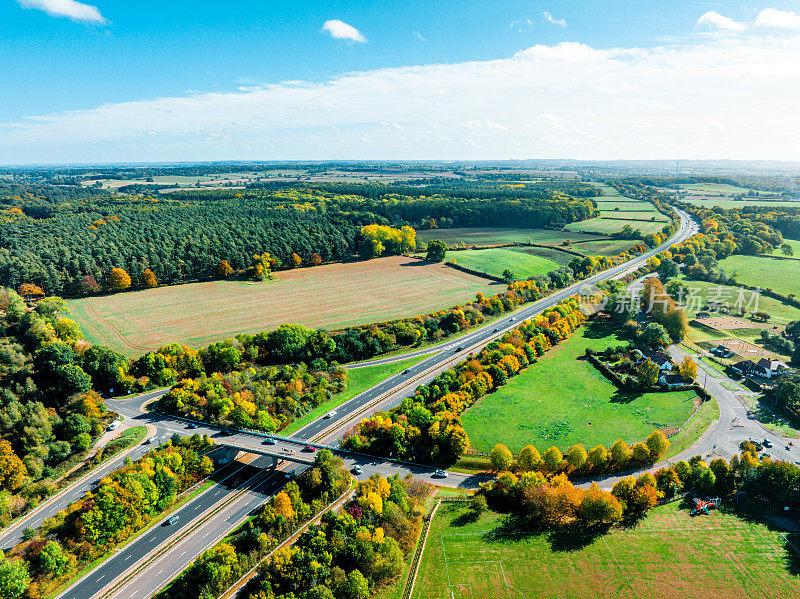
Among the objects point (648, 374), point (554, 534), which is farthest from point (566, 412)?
point (554, 534)

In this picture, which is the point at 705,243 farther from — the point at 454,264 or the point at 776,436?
the point at 776,436

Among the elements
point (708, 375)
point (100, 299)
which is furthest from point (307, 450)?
point (100, 299)

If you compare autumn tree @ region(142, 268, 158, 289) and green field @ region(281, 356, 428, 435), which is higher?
autumn tree @ region(142, 268, 158, 289)

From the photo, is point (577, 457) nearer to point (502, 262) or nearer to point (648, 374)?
point (648, 374)

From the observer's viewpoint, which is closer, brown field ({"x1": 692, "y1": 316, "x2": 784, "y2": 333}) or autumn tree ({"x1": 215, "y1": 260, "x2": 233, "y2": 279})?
brown field ({"x1": 692, "y1": 316, "x2": 784, "y2": 333})

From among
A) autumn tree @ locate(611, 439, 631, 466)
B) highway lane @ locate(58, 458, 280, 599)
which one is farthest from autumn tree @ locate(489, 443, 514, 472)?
highway lane @ locate(58, 458, 280, 599)

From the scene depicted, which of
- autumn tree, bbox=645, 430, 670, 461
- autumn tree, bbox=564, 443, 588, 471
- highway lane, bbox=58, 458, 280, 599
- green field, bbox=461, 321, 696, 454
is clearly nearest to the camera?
highway lane, bbox=58, 458, 280, 599

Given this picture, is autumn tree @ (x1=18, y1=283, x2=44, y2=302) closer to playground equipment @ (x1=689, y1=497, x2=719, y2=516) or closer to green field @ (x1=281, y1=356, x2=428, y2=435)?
green field @ (x1=281, y1=356, x2=428, y2=435)
